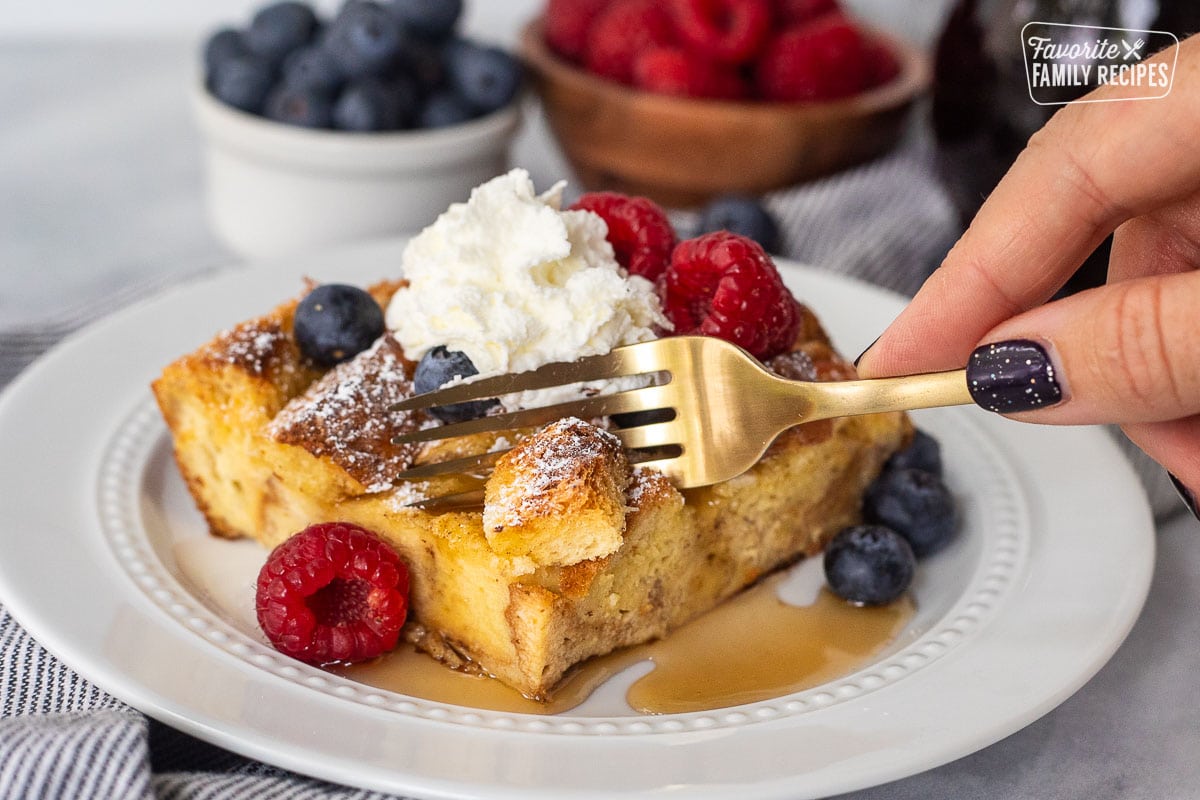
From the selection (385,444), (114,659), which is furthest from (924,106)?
(114,659)

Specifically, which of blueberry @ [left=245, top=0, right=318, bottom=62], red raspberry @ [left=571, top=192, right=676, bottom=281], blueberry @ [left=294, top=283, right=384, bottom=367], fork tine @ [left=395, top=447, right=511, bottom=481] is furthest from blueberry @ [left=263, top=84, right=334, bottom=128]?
fork tine @ [left=395, top=447, right=511, bottom=481]

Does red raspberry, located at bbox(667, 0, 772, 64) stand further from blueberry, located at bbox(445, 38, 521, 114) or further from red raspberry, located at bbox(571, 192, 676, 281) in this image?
red raspberry, located at bbox(571, 192, 676, 281)

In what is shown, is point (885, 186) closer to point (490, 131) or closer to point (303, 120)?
point (490, 131)

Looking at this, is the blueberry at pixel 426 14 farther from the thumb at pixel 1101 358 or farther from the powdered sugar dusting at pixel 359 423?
the thumb at pixel 1101 358

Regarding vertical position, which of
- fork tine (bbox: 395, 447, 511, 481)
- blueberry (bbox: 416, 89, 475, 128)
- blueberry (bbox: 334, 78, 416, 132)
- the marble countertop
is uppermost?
fork tine (bbox: 395, 447, 511, 481)

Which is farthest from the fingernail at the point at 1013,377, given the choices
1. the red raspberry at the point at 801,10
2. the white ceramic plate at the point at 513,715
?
the red raspberry at the point at 801,10

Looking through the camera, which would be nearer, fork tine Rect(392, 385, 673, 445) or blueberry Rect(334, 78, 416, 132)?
fork tine Rect(392, 385, 673, 445)
